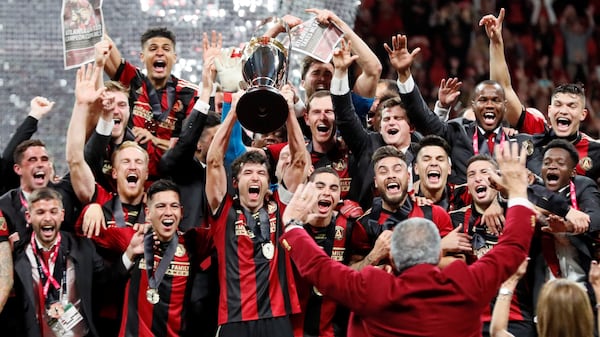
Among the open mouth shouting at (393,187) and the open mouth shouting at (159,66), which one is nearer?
the open mouth shouting at (393,187)

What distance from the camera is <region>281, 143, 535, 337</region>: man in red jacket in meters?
→ 4.57

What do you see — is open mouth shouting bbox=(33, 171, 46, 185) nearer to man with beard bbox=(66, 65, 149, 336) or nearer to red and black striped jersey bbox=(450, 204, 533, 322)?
man with beard bbox=(66, 65, 149, 336)

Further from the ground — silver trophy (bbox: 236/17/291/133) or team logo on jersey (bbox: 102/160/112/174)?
silver trophy (bbox: 236/17/291/133)

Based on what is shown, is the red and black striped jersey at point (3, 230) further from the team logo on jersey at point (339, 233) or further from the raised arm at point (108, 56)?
the team logo on jersey at point (339, 233)

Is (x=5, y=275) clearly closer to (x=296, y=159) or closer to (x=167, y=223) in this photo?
(x=167, y=223)

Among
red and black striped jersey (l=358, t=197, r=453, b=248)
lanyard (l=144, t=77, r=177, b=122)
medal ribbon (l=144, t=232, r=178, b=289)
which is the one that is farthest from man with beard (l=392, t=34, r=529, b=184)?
medal ribbon (l=144, t=232, r=178, b=289)

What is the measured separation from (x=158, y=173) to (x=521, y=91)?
19.1 feet

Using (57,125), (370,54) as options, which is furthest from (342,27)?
(57,125)

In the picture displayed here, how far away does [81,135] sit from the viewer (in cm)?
638

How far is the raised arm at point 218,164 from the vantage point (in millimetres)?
6102

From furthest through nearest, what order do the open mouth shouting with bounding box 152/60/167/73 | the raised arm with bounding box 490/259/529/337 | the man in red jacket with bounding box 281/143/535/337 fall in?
1. the open mouth shouting with bounding box 152/60/167/73
2. the raised arm with bounding box 490/259/529/337
3. the man in red jacket with bounding box 281/143/535/337

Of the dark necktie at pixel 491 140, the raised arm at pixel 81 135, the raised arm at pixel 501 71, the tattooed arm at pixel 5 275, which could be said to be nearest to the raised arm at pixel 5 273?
the tattooed arm at pixel 5 275

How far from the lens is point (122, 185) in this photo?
647 centimetres

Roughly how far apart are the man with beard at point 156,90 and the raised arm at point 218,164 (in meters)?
0.94
